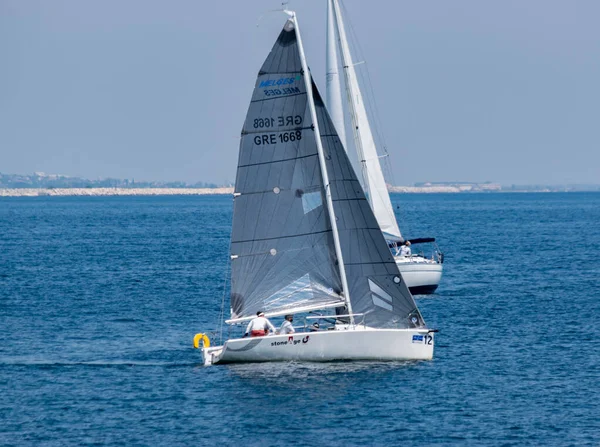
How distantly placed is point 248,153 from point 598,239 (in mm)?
82065

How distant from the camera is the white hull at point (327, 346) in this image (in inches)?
1351

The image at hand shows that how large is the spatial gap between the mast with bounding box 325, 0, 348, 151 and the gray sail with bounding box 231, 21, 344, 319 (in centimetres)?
1474

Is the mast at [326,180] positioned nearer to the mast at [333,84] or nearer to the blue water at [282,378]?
the blue water at [282,378]

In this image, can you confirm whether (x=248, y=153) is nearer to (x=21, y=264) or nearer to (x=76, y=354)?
(x=76, y=354)

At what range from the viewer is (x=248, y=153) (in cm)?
3478

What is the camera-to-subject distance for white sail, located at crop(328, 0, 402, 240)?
54.4 metres

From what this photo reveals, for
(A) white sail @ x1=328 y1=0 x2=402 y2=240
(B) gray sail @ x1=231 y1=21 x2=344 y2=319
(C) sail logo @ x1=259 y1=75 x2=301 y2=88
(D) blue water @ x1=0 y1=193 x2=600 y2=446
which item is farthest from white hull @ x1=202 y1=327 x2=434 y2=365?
(A) white sail @ x1=328 y1=0 x2=402 y2=240

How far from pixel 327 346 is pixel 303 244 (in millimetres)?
3495

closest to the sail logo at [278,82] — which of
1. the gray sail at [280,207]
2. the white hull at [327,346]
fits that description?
the gray sail at [280,207]

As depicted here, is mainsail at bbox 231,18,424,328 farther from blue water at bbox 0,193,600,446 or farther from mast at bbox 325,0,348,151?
mast at bbox 325,0,348,151

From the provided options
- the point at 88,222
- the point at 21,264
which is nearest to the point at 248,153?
the point at 21,264

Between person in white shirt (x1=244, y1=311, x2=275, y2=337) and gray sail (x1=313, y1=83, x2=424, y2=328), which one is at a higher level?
gray sail (x1=313, y1=83, x2=424, y2=328)

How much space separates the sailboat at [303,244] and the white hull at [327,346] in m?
0.03

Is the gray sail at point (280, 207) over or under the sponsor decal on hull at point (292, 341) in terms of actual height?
over
